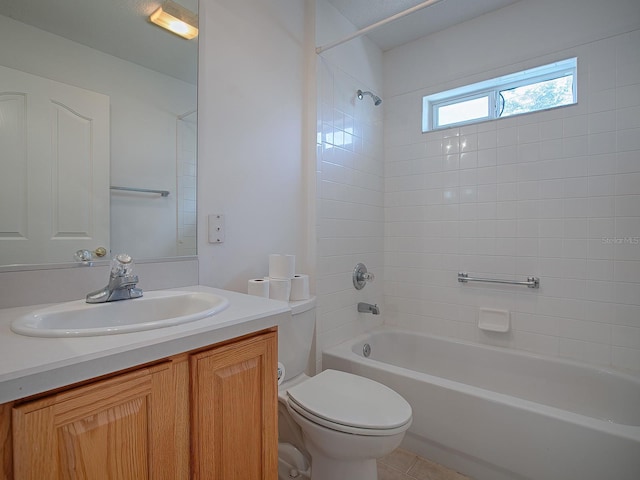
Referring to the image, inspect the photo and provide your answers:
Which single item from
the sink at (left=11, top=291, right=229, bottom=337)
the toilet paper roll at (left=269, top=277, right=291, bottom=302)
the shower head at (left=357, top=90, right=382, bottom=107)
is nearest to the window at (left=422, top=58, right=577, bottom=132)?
the shower head at (left=357, top=90, right=382, bottom=107)

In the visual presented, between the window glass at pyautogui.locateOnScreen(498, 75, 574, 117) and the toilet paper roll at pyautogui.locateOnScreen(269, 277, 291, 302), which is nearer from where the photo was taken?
the toilet paper roll at pyautogui.locateOnScreen(269, 277, 291, 302)

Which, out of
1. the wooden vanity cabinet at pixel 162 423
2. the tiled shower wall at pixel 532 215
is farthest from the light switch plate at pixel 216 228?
the tiled shower wall at pixel 532 215

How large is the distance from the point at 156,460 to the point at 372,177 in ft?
6.80

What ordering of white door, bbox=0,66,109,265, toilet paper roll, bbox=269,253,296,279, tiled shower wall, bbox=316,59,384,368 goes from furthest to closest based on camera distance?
1. tiled shower wall, bbox=316,59,384,368
2. toilet paper roll, bbox=269,253,296,279
3. white door, bbox=0,66,109,265

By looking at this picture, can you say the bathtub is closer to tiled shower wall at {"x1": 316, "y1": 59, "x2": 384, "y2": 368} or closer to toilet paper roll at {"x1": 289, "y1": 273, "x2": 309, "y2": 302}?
tiled shower wall at {"x1": 316, "y1": 59, "x2": 384, "y2": 368}

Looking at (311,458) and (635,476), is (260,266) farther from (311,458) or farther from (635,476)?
(635,476)

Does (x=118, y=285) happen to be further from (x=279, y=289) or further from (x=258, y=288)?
(x=279, y=289)

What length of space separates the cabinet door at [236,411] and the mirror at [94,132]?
2.03 ft

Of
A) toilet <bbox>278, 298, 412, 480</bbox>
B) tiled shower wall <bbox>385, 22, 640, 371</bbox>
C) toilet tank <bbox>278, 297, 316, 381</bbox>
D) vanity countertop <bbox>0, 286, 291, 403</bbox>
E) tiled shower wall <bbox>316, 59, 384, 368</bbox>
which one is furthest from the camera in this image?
tiled shower wall <bbox>316, 59, 384, 368</bbox>

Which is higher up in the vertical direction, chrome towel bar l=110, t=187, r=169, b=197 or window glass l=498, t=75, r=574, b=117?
window glass l=498, t=75, r=574, b=117

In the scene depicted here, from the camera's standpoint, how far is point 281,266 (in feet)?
5.01

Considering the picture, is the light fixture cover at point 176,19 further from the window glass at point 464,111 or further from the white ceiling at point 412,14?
the window glass at point 464,111

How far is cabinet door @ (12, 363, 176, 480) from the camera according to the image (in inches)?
20.4

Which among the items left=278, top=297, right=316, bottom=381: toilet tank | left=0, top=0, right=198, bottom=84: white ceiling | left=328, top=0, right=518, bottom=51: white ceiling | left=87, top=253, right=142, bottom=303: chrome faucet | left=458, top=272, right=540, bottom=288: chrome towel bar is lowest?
left=278, top=297, right=316, bottom=381: toilet tank
